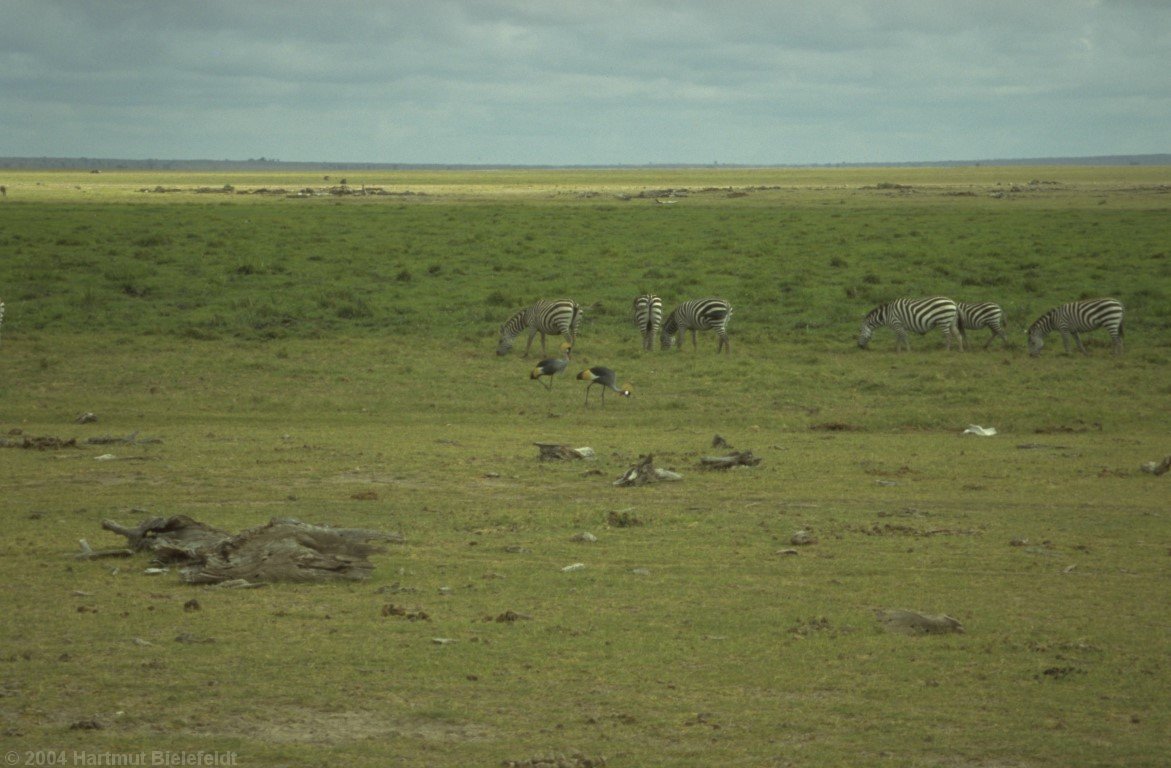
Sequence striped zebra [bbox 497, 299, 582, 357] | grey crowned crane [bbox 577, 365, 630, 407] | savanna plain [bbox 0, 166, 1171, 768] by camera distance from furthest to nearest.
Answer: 1. striped zebra [bbox 497, 299, 582, 357]
2. grey crowned crane [bbox 577, 365, 630, 407]
3. savanna plain [bbox 0, 166, 1171, 768]

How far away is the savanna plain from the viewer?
6.36 meters

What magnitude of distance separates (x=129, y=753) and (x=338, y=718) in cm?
99

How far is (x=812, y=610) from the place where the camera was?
8344 mm

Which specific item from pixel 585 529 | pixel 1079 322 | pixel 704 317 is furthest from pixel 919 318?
pixel 585 529

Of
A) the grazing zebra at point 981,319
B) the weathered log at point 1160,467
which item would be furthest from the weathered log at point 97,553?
the grazing zebra at point 981,319

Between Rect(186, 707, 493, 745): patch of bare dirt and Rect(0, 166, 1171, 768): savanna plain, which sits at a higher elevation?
Rect(186, 707, 493, 745): patch of bare dirt

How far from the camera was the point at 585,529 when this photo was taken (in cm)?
1072

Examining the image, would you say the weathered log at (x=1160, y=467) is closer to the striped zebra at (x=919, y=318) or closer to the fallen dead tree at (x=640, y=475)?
the fallen dead tree at (x=640, y=475)

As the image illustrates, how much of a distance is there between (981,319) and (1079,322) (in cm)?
162

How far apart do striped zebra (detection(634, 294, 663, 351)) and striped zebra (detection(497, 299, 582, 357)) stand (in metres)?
1.23

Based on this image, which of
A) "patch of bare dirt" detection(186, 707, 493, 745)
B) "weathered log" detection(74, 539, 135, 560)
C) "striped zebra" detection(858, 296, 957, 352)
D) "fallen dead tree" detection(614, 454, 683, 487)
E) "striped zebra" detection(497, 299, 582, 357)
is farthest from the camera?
"striped zebra" detection(858, 296, 957, 352)

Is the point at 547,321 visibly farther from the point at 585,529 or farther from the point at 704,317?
the point at 585,529

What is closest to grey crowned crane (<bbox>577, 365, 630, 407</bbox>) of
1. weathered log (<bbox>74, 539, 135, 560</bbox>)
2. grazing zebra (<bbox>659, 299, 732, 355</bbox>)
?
A: grazing zebra (<bbox>659, 299, 732, 355</bbox>)

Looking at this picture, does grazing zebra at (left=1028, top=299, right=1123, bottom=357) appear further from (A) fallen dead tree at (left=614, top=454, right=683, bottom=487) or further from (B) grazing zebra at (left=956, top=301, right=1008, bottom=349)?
(A) fallen dead tree at (left=614, top=454, right=683, bottom=487)
